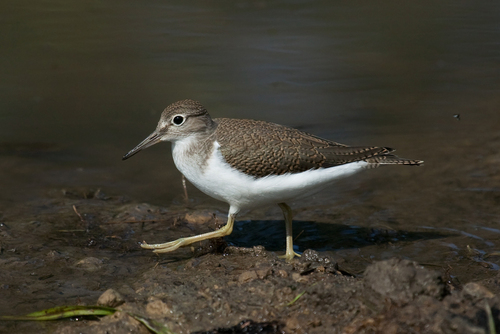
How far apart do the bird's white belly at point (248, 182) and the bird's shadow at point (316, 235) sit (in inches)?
31.8

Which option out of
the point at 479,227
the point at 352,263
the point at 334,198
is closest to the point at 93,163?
the point at 334,198

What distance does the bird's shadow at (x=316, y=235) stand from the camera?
264 inches

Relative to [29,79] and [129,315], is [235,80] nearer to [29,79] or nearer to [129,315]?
[29,79]

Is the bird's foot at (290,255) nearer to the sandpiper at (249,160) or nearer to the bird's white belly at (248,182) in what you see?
the sandpiper at (249,160)

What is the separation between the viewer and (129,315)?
4422 mm

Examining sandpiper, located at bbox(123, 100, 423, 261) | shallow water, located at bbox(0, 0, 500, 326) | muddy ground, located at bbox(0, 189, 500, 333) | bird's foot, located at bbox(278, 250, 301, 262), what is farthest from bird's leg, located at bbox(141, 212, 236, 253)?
bird's foot, located at bbox(278, 250, 301, 262)

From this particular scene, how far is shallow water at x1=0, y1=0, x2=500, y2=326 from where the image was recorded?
7227mm

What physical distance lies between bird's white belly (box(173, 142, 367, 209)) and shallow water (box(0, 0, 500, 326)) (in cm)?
91

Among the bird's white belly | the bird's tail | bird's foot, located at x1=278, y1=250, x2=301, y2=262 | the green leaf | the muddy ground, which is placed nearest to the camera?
the muddy ground

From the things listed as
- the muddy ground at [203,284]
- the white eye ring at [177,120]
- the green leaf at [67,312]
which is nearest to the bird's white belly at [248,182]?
the white eye ring at [177,120]

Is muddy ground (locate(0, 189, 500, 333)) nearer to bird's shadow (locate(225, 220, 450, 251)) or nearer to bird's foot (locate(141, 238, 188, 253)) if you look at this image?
bird's foot (locate(141, 238, 188, 253))

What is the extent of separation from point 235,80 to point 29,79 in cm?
466

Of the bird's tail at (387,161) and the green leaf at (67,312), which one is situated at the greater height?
the bird's tail at (387,161)

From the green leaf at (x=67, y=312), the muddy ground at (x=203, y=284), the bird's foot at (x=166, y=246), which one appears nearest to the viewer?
the muddy ground at (x=203, y=284)
